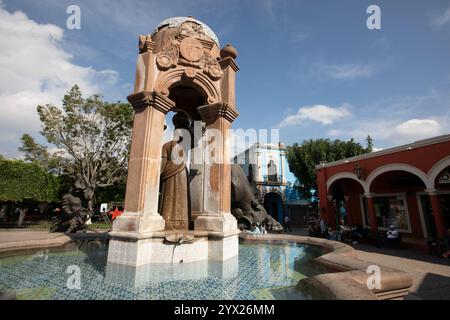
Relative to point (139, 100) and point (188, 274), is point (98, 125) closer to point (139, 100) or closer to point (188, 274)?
point (139, 100)

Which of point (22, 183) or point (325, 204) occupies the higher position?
point (22, 183)

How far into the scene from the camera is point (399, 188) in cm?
1342

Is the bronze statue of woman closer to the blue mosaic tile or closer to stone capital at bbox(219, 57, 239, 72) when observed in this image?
the blue mosaic tile

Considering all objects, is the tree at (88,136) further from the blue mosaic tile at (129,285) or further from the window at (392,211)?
the window at (392,211)

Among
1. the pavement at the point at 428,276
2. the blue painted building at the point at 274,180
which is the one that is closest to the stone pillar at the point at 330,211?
the pavement at the point at 428,276

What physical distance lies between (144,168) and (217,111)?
2.16 m

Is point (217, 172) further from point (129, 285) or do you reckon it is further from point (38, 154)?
point (38, 154)

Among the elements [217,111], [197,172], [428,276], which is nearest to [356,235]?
[428,276]

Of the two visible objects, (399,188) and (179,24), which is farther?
(399,188)

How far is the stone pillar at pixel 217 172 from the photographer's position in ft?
15.9

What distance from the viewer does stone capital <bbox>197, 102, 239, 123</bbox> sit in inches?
210

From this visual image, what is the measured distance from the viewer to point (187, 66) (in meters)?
5.40

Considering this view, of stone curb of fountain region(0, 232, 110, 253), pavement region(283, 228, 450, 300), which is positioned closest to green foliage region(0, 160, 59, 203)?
stone curb of fountain region(0, 232, 110, 253)
